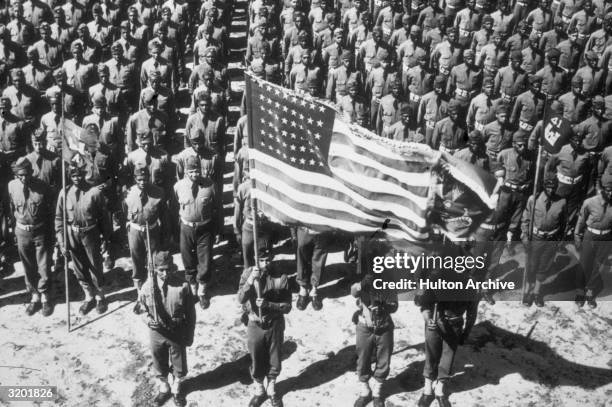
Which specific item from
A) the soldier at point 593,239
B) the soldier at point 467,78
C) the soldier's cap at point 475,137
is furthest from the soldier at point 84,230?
the soldier at point 593,239

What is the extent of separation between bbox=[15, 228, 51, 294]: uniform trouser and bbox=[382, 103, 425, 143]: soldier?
251 inches

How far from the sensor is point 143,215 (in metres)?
11.2

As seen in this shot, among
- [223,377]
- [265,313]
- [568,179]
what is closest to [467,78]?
[568,179]

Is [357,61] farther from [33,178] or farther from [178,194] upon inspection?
[33,178]

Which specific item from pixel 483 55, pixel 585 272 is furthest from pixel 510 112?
pixel 585 272

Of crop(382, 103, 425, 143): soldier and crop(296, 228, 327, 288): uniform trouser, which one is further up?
crop(382, 103, 425, 143): soldier

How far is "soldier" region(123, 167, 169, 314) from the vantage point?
11219mm

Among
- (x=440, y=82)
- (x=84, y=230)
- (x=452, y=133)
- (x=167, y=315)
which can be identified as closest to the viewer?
(x=167, y=315)

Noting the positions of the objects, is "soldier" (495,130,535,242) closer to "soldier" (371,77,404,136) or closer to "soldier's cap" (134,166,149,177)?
"soldier" (371,77,404,136)

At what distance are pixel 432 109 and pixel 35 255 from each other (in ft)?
25.9

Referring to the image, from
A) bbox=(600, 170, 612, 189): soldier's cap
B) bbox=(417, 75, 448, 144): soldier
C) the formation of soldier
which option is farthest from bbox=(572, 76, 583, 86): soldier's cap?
bbox=(600, 170, 612, 189): soldier's cap

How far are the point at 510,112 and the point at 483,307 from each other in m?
4.51

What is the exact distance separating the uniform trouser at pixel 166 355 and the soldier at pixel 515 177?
563 centimetres

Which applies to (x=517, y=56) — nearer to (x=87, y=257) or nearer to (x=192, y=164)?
(x=192, y=164)
